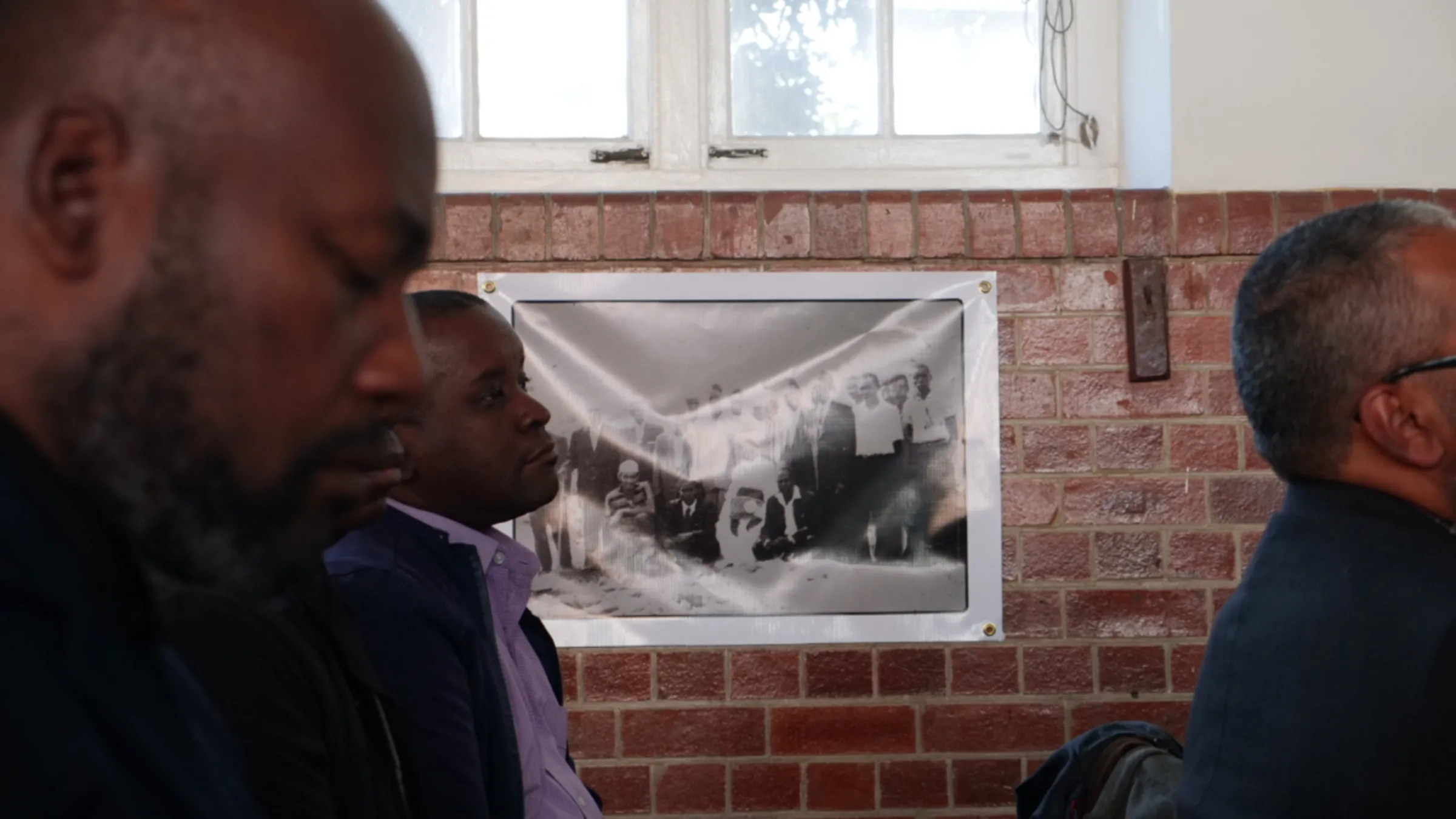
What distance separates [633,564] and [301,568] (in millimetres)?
2348

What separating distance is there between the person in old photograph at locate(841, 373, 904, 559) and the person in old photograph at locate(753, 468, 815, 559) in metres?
0.10

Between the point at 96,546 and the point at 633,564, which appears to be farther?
the point at 633,564

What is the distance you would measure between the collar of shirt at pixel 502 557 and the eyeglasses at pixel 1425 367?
1184 millimetres

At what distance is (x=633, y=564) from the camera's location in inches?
115

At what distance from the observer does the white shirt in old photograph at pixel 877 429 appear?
116 inches

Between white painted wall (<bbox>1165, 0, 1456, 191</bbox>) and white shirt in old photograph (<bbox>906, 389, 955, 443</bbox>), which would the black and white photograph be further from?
white painted wall (<bbox>1165, 0, 1456, 191</bbox>)

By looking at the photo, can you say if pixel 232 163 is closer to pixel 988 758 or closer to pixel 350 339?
pixel 350 339

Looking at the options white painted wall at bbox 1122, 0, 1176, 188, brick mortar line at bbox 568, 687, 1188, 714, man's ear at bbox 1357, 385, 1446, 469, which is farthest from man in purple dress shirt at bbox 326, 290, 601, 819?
white painted wall at bbox 1122, 0, 1176, 188

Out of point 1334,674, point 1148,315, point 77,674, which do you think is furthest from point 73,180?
point 1148,315

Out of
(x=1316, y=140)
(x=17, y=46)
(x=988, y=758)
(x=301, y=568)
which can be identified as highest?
(x=1316, y=140)

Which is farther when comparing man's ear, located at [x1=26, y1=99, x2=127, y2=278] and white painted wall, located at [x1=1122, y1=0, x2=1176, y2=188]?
white painted wall, located at [x1=1122, y1=0, x2=1176, y2=188]

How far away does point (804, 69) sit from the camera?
3.13 m

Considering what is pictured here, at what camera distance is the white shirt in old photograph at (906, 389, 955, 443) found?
2.95m

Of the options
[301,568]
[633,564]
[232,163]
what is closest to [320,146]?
[232,163]
